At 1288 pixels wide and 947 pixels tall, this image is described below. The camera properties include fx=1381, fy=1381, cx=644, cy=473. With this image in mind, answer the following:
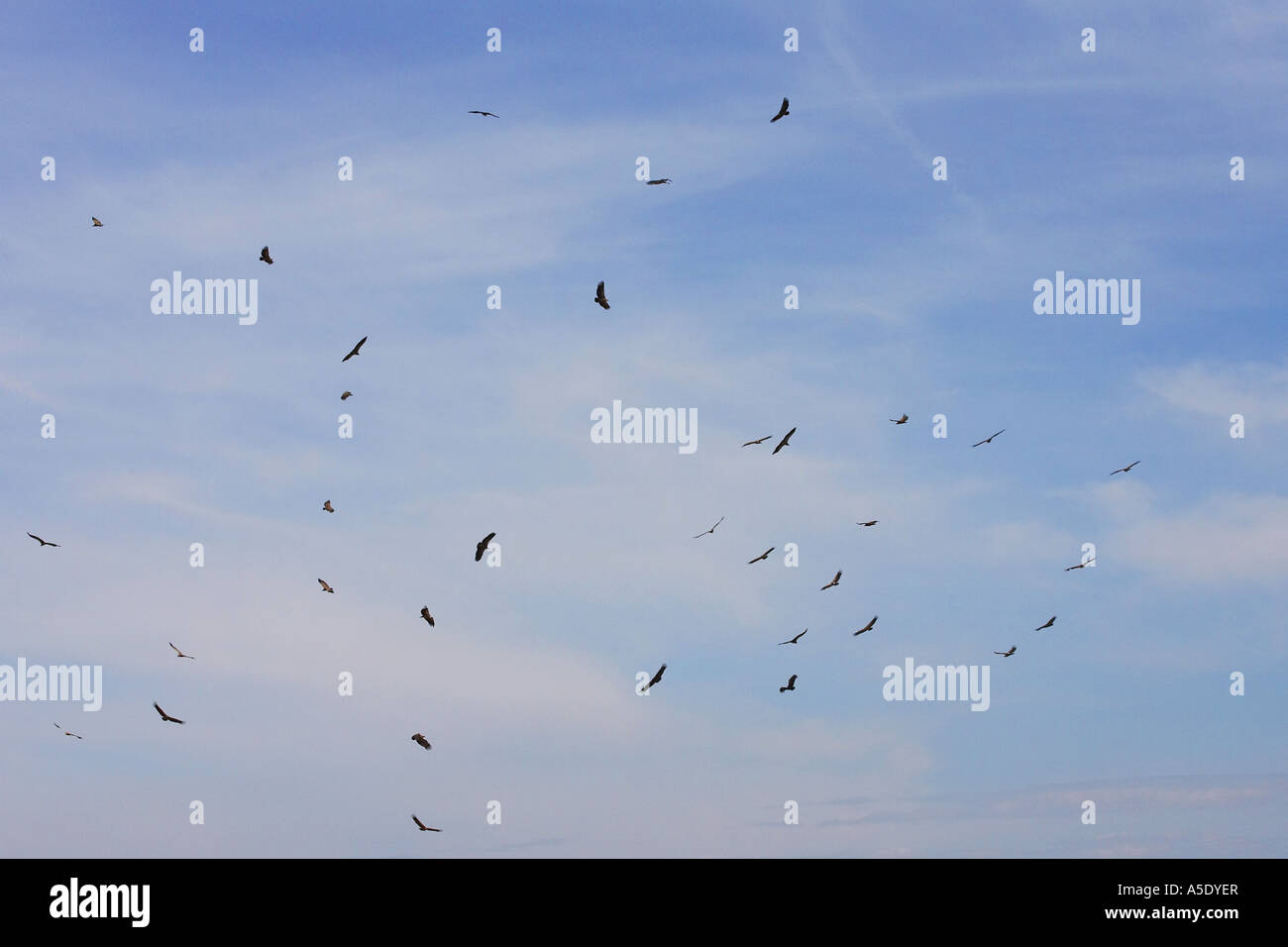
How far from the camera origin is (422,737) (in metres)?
54.1
